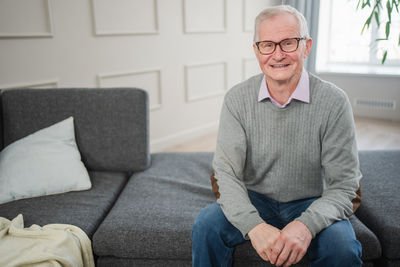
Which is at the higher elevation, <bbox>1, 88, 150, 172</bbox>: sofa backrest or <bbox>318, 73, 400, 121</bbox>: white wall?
<bbox>1, 88, 150, 172</bbox>: sofa backrest

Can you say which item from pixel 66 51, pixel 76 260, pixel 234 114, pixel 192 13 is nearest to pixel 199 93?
pixel 192 13

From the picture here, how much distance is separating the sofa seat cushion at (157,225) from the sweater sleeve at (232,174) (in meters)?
0.17

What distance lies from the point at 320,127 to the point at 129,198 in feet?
2.89

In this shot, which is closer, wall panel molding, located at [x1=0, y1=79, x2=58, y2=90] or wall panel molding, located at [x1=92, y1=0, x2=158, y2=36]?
wall panel molding, located at [x1=0, y1=79, x2=58, y2=90]

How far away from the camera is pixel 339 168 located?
1.28 meters

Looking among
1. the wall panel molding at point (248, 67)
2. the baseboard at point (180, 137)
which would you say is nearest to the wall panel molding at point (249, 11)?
the wall panel molding at point (248, 67)

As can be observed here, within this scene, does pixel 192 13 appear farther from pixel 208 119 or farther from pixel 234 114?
pixel 234 114

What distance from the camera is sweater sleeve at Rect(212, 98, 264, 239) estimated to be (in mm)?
1246

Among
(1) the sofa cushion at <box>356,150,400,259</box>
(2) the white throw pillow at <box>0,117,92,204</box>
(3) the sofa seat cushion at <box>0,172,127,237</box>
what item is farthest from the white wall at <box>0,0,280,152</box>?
(1) the sofa cushion at <box>356,150,400,259</box>

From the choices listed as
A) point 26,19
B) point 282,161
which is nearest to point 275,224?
point 282,161

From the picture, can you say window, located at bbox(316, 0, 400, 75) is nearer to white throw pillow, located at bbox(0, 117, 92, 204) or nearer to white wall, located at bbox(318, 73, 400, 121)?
white wall, located at bbox(318, 73, 400, 121)

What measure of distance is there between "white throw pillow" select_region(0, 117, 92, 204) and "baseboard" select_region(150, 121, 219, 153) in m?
1.73

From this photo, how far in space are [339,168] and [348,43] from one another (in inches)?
166

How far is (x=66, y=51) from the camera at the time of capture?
2.79 meters
